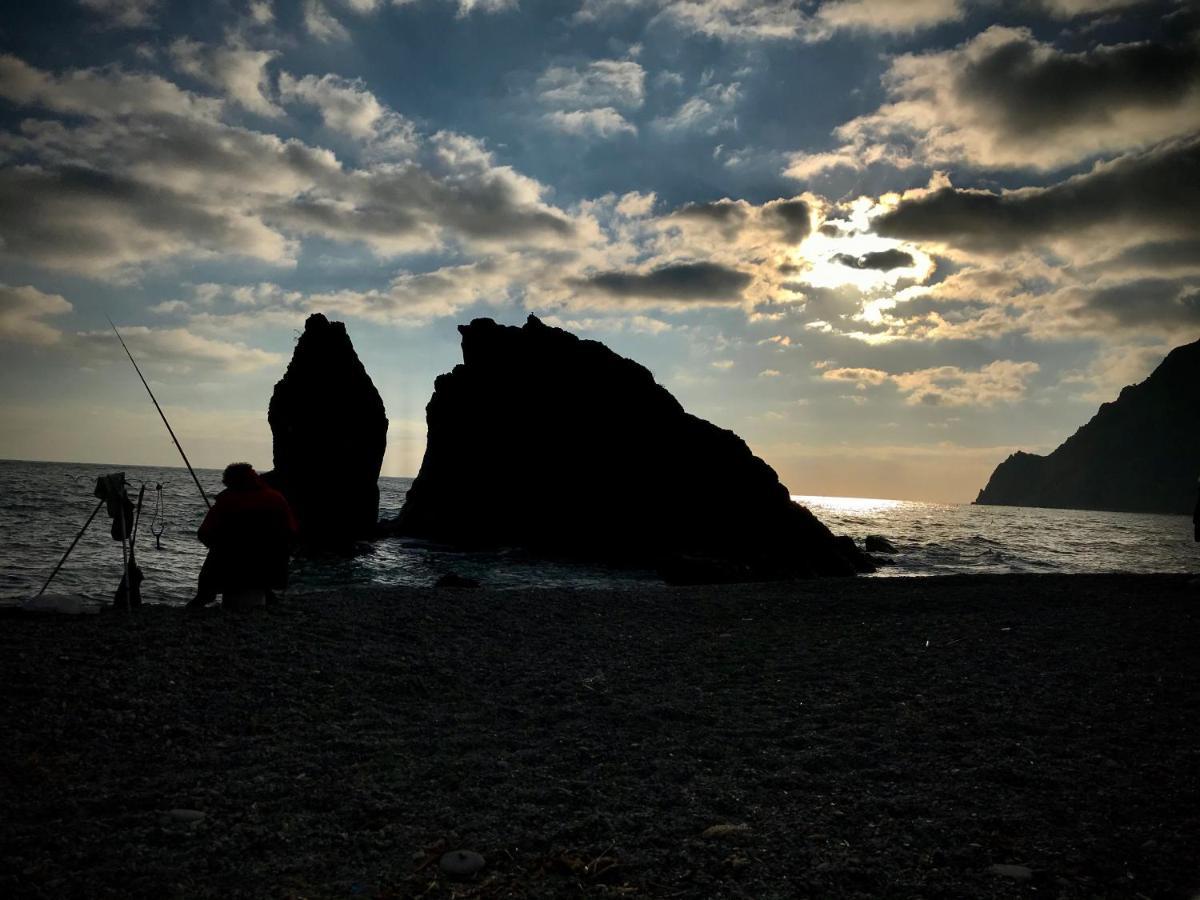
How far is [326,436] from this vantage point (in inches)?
1633

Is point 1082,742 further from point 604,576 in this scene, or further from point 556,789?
point 604,576

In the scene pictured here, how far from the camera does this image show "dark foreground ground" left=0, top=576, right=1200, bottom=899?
398 centimetres

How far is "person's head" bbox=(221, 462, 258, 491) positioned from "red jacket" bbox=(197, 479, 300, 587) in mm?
58

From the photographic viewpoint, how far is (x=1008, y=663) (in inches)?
380

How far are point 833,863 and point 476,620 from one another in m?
8.99

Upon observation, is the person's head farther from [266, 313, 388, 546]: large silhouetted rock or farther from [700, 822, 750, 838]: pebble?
[266, 313, 388, 546]: large silhouetted rock

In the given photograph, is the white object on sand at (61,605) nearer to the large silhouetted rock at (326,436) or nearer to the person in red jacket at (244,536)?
the person in red jacket at (244,536)

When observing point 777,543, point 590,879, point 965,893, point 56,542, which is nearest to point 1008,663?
point 965,893

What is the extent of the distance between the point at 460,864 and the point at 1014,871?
3.22m

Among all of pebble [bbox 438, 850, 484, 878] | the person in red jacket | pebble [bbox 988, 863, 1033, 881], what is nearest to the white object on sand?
the person in red jacket

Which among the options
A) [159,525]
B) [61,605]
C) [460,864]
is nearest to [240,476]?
[61,605]

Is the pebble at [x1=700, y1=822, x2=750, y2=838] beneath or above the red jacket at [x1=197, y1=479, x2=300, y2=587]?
beneath

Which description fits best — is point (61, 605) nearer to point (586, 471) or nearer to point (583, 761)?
point (583, 761)

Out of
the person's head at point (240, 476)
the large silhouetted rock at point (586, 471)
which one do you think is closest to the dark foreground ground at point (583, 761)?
the person's head at point (240, 476)
